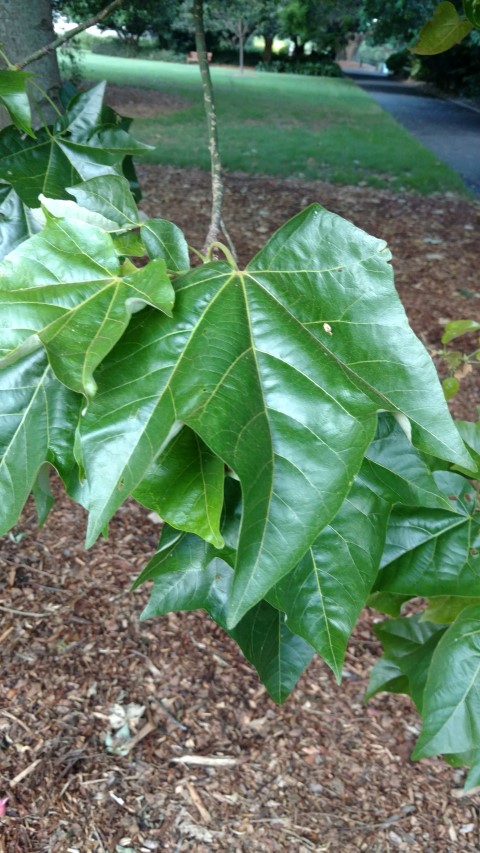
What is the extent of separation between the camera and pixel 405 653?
1383 millimetres

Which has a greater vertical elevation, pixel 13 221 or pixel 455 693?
pixel 13 221

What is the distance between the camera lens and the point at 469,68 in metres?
19.9

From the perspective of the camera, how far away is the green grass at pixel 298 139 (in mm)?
7984

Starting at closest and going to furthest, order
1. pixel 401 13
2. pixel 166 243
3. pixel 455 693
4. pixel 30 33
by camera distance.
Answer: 1. pixel 166 243
2. pixel 455 693
3. pixel 30 33
4. pixel 401 13

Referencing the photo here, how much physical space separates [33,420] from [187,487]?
0.65 feet

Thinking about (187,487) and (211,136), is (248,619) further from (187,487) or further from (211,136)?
(211,136)

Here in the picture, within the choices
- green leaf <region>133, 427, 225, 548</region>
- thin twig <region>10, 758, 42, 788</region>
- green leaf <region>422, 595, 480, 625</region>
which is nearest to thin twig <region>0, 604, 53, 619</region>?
thin twig <region>10, 758, 42, 788</region>

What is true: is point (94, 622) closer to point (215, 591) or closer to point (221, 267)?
point (215, 591)

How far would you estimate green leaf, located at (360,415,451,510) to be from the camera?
2.48ft

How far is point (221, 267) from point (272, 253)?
56 mm

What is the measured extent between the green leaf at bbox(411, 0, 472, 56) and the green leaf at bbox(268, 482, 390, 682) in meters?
0.99

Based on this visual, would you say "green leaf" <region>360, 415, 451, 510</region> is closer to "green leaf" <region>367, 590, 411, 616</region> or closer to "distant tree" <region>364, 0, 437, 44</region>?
"green leaf" <region>367, 590, 411, 616</region>

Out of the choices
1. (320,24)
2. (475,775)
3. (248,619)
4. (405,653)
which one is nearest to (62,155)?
(248,619)

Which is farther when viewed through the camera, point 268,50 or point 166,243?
point 268,50
